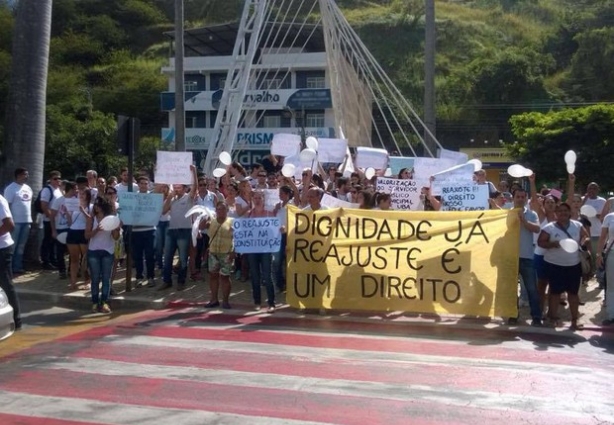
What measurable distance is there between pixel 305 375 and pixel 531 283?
410 centimetres

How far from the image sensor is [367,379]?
25.3 feet

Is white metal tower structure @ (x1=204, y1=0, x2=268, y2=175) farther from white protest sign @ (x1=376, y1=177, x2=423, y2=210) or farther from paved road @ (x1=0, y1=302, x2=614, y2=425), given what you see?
paved road @ (x1=0, y1=302, x2=614, y2=425)

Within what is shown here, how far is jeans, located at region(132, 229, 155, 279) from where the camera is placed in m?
13.4

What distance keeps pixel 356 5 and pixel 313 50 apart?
48611mm

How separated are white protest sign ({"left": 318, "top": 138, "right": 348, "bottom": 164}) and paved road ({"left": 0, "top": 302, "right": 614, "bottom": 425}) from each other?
583 cm

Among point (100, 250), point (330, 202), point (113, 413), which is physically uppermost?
point (330, 202)

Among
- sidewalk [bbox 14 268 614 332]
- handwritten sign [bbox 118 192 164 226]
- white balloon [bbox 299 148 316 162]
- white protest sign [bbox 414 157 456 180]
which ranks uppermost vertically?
white balloon [bbox 299 148 316 162]

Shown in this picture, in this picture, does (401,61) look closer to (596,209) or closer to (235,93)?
(235,93)

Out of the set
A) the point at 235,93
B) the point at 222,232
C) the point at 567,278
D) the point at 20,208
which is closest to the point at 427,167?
the point at 567,278

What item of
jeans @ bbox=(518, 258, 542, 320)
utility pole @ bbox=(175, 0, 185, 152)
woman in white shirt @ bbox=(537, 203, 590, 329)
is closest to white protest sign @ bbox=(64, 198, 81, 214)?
utility pole @ bbox=(175, 0, 185, 152)

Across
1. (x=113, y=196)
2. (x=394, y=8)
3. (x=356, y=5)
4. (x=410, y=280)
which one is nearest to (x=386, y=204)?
(x=410, y=280)

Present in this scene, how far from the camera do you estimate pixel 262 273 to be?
11812mm

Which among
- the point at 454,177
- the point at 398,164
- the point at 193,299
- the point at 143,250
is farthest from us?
the point at 398,164

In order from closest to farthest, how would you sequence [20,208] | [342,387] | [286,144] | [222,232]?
[342,387]
[222,232]
[20,208]
[286,144]
